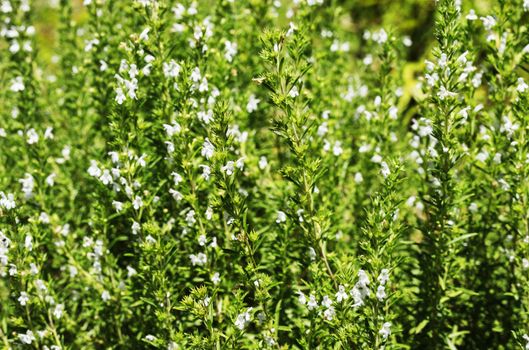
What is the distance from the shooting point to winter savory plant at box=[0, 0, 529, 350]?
10.3 ft

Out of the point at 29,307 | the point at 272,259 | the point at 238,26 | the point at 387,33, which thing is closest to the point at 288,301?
the point at 272,259

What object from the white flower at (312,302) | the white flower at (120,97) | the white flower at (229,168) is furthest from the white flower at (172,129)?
the white flower at (312,302)

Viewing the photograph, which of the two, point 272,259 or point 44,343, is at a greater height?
point 272,259

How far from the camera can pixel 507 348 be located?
3898 mm

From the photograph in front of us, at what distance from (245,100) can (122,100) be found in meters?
1.25

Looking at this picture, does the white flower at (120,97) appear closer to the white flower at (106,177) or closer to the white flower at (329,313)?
the white flower at (106,177)

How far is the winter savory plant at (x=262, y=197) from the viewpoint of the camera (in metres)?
3.14

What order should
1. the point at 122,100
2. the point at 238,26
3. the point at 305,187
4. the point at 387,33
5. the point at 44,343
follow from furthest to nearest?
the point at 238,26
the point at 387,33
the point at 44,343
the point at 122,100
the point at 305,187

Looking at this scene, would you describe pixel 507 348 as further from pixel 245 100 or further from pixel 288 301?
pixel 245 100

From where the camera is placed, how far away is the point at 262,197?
4316 mm

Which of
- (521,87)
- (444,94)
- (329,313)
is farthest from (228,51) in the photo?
(329,313)

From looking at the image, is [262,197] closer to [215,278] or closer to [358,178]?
[358,178]

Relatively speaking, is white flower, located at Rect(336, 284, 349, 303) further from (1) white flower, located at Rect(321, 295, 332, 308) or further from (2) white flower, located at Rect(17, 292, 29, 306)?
(2) white flower, located at Rect(17, 292, 29, 306)

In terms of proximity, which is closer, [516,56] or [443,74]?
[443,74]
